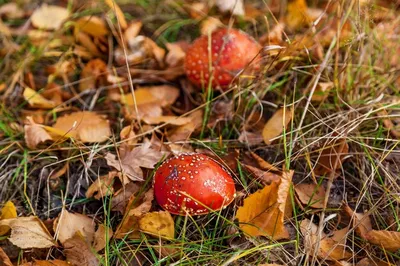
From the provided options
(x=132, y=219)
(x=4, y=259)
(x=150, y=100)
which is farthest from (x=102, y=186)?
(x=150, y=100)

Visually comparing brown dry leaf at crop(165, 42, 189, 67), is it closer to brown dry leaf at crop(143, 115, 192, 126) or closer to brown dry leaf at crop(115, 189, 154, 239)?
brown dry leaf at crop(143, 115, 192, 126)

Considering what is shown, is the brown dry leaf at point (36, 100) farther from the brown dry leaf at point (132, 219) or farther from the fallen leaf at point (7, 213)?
the brown dry leaf at point (132, 219)

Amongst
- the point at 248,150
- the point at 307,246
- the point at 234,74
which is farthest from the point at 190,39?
the point at 307,246

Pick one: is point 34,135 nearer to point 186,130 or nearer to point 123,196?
point 123,196

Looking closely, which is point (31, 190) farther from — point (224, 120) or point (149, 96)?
point (224, 120)

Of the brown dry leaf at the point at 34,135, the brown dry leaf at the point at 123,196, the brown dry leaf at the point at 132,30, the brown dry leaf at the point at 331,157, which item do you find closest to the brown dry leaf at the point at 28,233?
the brown dry leaf at the point at 123,196

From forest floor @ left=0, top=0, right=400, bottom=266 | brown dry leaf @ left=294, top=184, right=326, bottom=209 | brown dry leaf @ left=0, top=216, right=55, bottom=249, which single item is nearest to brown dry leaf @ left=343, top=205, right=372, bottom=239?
forest floor @ left=0, top=0, right=400, bottom=266
